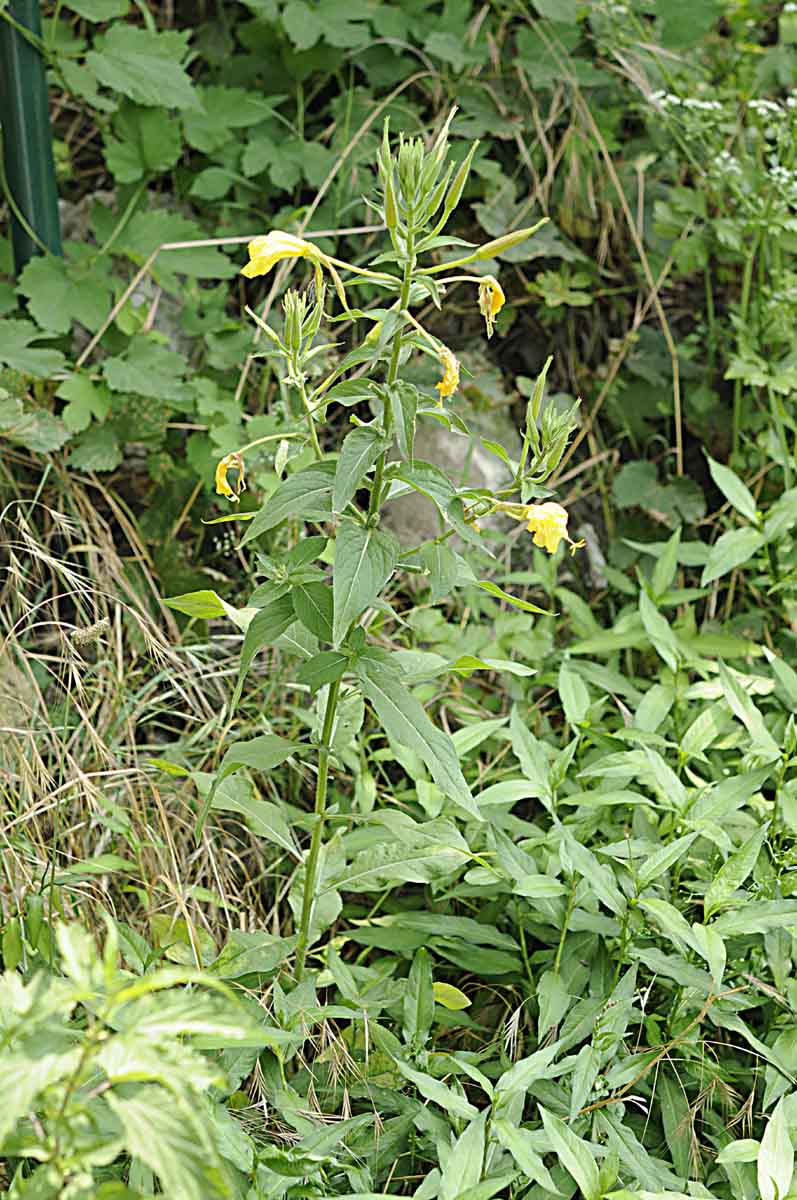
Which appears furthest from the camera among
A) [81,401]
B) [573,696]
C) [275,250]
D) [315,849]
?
[81,401]

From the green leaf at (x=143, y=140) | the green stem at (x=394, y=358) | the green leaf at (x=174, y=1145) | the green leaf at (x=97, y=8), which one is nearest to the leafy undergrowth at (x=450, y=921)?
the green leaf at (x=174, y=1145)

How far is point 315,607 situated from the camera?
3.91 feet

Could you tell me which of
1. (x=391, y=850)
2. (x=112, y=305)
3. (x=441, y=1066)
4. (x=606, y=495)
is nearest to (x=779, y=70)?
(x=606, y=495)

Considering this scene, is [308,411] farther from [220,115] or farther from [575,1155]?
[220,115]

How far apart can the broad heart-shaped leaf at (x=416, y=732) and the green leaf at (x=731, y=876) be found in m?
0.30

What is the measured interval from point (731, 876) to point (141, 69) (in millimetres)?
1635

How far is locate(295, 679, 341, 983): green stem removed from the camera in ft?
4.24

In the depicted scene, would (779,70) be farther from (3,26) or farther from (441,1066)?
(441,1066)

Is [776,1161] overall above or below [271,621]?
below

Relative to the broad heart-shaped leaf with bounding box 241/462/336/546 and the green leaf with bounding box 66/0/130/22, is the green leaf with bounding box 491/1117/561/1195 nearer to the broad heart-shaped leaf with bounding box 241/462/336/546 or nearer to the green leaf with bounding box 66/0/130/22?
the broad heart-shaped leaf with bounding box 241/462/336/546

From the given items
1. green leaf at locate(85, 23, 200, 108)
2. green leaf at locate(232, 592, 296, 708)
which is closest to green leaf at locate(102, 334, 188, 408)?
green leaf at locate(85, 23, 200, 108)

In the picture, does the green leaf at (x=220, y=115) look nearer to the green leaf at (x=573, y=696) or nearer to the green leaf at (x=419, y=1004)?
the green leaf at (x=573, y=696)

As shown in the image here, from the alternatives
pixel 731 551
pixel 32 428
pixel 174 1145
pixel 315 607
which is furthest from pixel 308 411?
pixel 731 551

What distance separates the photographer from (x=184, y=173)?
2.29 m
